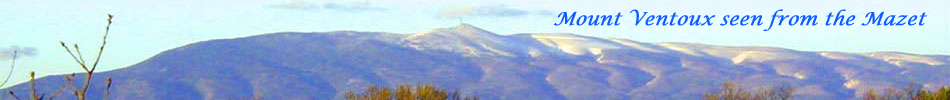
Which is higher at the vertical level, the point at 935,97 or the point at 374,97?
the point at 935,97

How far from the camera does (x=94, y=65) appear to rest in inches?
253

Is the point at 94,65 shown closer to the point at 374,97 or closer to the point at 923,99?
the point at 923,99

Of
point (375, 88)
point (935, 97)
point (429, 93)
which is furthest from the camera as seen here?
point (375, 88)

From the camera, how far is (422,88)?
74.4 metres

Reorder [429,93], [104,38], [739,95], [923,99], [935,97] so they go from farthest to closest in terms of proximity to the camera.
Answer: [739,95], [429,93], [923,99], [935,97], [104,38]

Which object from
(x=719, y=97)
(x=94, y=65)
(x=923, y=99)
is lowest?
(x=719, y=97)

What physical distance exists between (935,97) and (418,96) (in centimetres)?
2077

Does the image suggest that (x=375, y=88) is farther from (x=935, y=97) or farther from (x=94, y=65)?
(x=94, y=65)

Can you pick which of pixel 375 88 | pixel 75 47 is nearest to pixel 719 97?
pixel 375 88

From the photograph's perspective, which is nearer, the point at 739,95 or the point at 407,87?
the point at 407,87

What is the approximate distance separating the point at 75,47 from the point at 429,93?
66833 mm

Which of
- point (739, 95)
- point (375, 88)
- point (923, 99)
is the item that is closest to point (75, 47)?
point (923, 99)

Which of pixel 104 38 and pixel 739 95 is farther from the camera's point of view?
pixel 739 95

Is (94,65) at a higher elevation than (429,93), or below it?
higher
